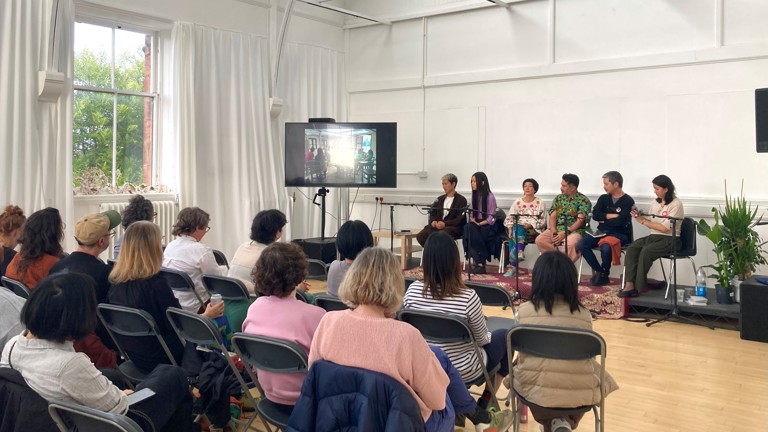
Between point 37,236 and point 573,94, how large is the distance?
6.32 m

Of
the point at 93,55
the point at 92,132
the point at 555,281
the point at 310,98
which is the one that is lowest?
the point at 555,281

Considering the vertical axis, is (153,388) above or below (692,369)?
above

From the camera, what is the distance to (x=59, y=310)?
81.3 inches

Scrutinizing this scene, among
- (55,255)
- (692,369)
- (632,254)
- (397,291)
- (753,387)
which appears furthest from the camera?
(632,254)

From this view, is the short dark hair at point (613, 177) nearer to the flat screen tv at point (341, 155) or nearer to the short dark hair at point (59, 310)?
the flat screen tv at point (341, 155)

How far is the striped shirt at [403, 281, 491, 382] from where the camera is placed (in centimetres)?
294

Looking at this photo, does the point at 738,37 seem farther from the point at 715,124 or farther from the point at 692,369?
the point at 692,369

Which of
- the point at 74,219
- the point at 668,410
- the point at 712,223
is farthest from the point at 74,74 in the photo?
the point at 712,223

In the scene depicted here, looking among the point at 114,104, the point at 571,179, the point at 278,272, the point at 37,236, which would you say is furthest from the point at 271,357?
the point at 114,104

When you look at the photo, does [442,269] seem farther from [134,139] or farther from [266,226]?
[134,139]

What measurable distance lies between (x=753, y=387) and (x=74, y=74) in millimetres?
7018

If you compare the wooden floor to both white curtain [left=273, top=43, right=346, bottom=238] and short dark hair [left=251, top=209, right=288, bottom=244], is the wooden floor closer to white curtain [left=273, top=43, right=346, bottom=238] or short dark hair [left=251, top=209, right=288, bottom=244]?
short dark hair [left=251, top=209, right=288, bottom=244]

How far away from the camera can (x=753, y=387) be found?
13.7ft

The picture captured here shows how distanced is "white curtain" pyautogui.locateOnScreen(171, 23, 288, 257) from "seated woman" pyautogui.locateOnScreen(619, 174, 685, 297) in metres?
4.74
